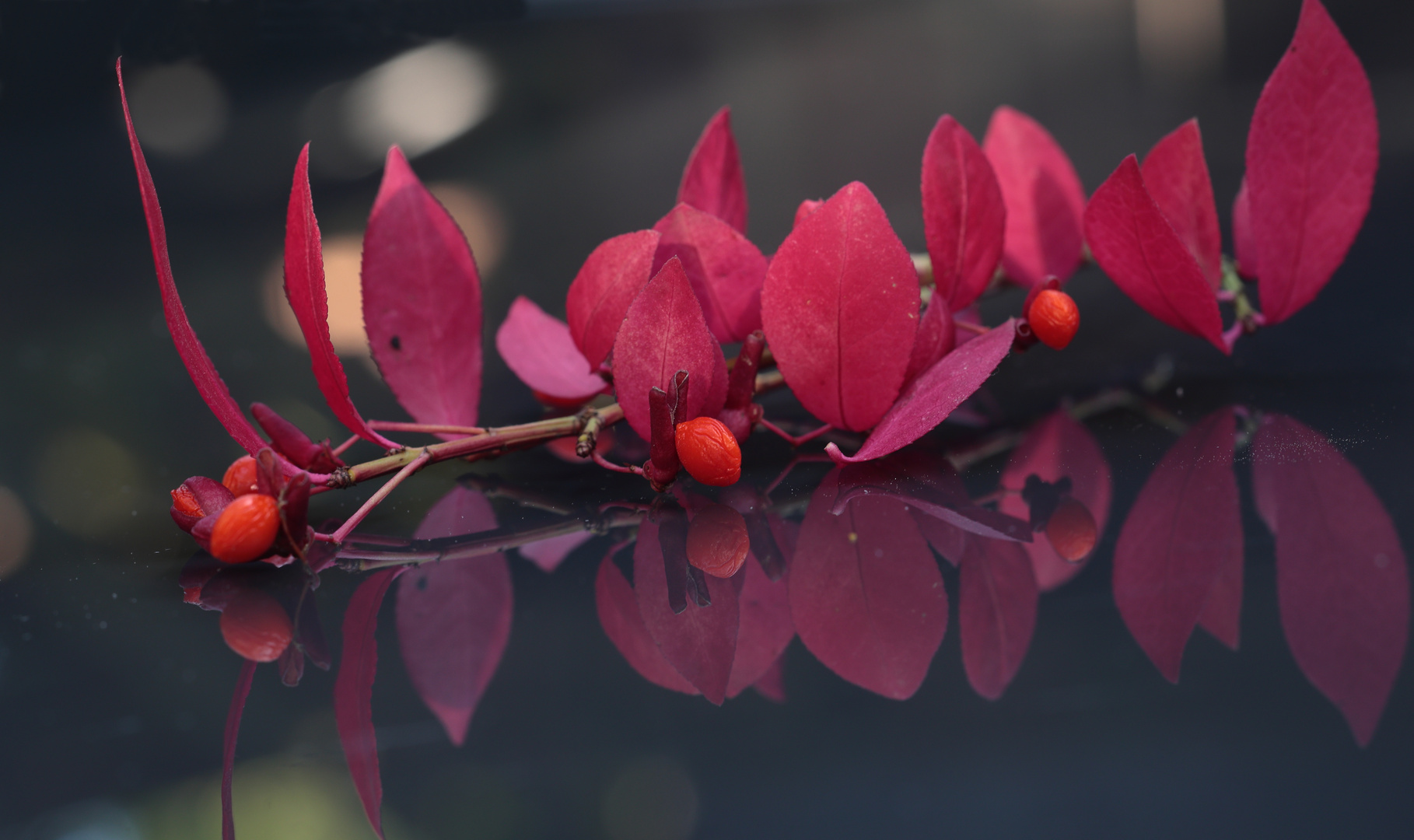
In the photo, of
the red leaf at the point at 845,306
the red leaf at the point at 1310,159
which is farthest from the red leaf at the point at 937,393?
the red leaf at the point at 1310,159

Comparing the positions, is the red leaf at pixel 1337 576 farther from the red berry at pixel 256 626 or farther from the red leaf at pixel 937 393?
the red berry at pixel 256 626

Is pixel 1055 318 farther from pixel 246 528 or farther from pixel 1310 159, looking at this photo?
pixel 246 528

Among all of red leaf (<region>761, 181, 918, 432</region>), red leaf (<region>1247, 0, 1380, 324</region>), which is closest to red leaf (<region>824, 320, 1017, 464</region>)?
red leaf (<region>761, 181, 918, 432</region>)

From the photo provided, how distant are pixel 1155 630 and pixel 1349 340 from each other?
284 mm

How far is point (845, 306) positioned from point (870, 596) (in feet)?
0.27

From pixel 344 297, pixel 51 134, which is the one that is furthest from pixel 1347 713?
pixel 51 134

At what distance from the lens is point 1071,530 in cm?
25

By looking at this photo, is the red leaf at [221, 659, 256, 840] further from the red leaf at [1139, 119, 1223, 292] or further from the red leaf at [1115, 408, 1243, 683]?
the red leaf at [1139, 119, 1223, 292]

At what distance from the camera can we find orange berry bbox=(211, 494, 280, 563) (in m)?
0.22

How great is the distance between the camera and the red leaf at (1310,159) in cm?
30

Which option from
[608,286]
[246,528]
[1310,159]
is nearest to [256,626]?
[246,528]

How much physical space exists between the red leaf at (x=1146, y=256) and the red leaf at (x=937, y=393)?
0.05 m

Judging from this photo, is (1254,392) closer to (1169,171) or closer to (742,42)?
(1169,171)

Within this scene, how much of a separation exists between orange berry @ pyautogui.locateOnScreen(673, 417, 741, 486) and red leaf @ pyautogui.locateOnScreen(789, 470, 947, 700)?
3 cm
